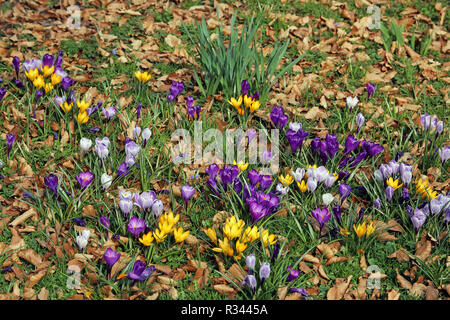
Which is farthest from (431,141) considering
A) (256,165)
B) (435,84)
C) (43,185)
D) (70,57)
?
(70,57)

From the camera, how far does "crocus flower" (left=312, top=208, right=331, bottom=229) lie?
2.80m

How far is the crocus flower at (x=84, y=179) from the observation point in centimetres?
298

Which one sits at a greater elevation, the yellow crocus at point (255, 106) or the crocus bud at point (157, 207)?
the yellow crocus at point (255, 106)

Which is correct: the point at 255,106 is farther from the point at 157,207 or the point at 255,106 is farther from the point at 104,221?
the point at 104,221

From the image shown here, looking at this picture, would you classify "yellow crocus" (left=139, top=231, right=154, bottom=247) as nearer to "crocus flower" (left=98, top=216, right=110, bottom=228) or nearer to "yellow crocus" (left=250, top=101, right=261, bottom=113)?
"crocus flower" (left=98, top=216, right=110, bottom=228)

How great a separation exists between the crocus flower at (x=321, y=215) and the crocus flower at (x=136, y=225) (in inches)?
37.2

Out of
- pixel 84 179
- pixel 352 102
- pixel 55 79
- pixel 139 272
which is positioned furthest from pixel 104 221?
pixel 352 102

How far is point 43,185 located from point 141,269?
1.02 metres

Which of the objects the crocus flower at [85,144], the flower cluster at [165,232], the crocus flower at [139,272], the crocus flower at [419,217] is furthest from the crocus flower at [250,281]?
the crocus flower at [85,144]

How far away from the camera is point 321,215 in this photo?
9.22 feet

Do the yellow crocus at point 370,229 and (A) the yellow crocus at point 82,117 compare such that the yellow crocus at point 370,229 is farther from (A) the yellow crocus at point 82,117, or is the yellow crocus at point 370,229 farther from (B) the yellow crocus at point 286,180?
(A) the yellow crocus at point 82,117

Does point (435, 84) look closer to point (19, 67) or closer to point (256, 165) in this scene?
point (256, 165)
